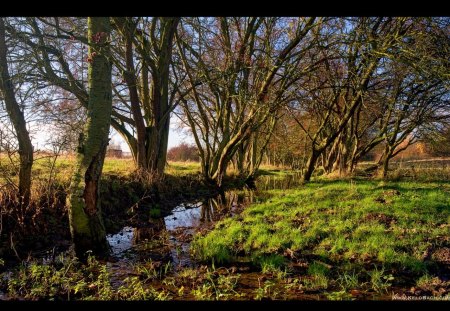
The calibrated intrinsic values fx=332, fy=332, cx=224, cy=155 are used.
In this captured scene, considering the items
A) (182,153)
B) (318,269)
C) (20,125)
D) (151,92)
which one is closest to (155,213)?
(20,125)

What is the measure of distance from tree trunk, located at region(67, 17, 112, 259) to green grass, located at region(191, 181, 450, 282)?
208cm

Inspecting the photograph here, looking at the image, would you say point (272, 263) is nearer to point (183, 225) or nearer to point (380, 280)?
point (380, 280)

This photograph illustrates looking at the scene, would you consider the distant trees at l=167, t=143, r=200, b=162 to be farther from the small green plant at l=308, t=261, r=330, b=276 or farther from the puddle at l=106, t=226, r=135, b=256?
the small green plant at l=308, t=261, r=330, b=276

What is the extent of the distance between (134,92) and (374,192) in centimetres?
973

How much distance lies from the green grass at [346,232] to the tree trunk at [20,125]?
13.4 feet

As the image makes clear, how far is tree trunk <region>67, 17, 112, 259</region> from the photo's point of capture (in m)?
6.16

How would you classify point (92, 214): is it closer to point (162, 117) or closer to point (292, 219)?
point (292, 219)

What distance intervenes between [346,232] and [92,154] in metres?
5.37

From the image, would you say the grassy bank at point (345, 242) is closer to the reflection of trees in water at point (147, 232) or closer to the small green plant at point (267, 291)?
the small green plant at point (267, 291)

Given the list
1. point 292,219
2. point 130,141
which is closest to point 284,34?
point 130,141

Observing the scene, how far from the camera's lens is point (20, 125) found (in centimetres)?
735

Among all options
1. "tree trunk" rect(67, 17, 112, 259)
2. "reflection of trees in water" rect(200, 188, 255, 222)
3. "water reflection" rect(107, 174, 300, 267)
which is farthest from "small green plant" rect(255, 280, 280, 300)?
"reflection of trees in water" rect(200, 188, 255, 222)

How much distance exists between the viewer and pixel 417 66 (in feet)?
30.2

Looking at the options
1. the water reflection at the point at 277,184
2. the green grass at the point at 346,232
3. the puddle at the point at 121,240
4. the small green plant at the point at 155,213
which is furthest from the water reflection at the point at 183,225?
the water reflection at the point at 277,184
